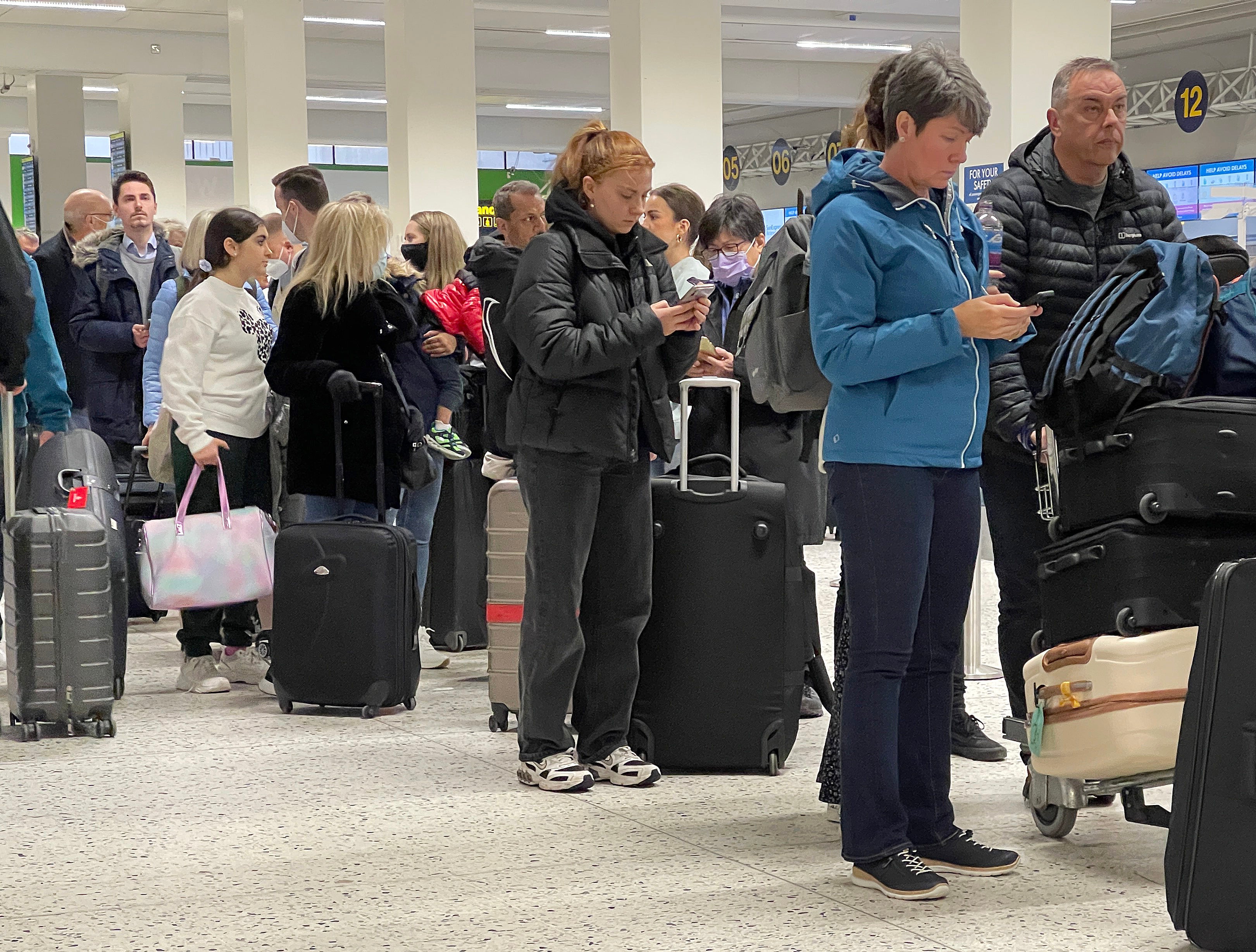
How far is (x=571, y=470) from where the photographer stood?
3.55m

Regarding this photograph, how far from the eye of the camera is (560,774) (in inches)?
143

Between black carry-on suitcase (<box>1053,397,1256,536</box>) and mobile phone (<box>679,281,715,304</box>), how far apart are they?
984 millimetres

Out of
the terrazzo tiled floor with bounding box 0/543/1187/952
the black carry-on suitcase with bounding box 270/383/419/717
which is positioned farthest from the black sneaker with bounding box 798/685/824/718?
the black carry-on suitcase with bounding box 270/383/419/717

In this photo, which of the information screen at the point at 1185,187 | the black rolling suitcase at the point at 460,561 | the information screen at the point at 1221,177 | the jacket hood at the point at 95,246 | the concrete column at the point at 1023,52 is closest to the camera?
the black rolling suitcase at the point at 460,561

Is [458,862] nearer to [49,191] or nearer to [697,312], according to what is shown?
[697,312]

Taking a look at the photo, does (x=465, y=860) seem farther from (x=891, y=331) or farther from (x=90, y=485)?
(x=90, y=485)

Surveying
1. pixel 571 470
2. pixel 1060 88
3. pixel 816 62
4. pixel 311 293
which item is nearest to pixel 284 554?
pixel 311 293

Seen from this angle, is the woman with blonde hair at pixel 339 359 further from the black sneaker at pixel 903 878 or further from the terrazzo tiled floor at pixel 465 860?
the black sneaker at pixel 903 878

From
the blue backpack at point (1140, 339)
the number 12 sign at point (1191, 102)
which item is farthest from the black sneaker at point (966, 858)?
the number 12 sign at point (1191, 102)

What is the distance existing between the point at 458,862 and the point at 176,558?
2.01 meters

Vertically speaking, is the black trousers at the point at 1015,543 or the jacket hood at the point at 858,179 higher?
the jacket hood at the point at 858,179

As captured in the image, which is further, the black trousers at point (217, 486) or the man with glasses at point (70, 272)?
the man with glasses at point (70, 272)

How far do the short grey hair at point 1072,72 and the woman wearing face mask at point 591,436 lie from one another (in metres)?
0.88

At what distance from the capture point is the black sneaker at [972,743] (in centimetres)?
393
